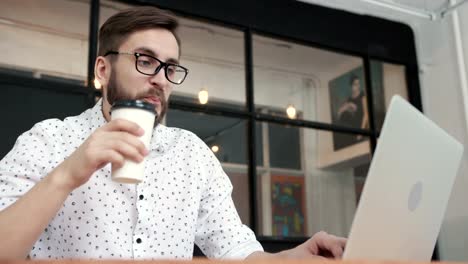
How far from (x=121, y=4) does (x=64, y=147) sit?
1.50m

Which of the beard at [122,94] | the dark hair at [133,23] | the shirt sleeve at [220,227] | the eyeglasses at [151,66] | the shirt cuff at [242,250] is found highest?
the dark hair at [133,23]

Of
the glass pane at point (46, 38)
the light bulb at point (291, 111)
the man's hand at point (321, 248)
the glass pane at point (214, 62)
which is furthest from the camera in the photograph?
the light bulb at point (291, 111)

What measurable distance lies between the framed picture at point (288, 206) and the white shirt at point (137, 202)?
1546mm

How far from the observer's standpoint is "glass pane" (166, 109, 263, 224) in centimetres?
272

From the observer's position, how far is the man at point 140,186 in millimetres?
1143

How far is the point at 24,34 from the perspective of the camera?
2424 millimetres

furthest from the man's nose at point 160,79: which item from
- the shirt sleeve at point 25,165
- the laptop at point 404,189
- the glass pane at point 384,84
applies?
the glass pane at point 384,84

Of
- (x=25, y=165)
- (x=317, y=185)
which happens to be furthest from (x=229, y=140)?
(x=25, y=165)

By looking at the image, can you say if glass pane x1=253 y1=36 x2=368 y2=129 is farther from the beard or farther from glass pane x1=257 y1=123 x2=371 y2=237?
the beard

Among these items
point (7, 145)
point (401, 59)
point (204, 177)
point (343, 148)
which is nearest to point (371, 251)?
point (204, 177)

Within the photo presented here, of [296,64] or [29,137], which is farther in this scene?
[296,64]

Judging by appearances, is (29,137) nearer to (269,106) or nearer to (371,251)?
(371,251)

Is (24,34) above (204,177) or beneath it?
above

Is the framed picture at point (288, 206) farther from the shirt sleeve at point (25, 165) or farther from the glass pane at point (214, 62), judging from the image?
the shirt sleeve at point (25, 165)
